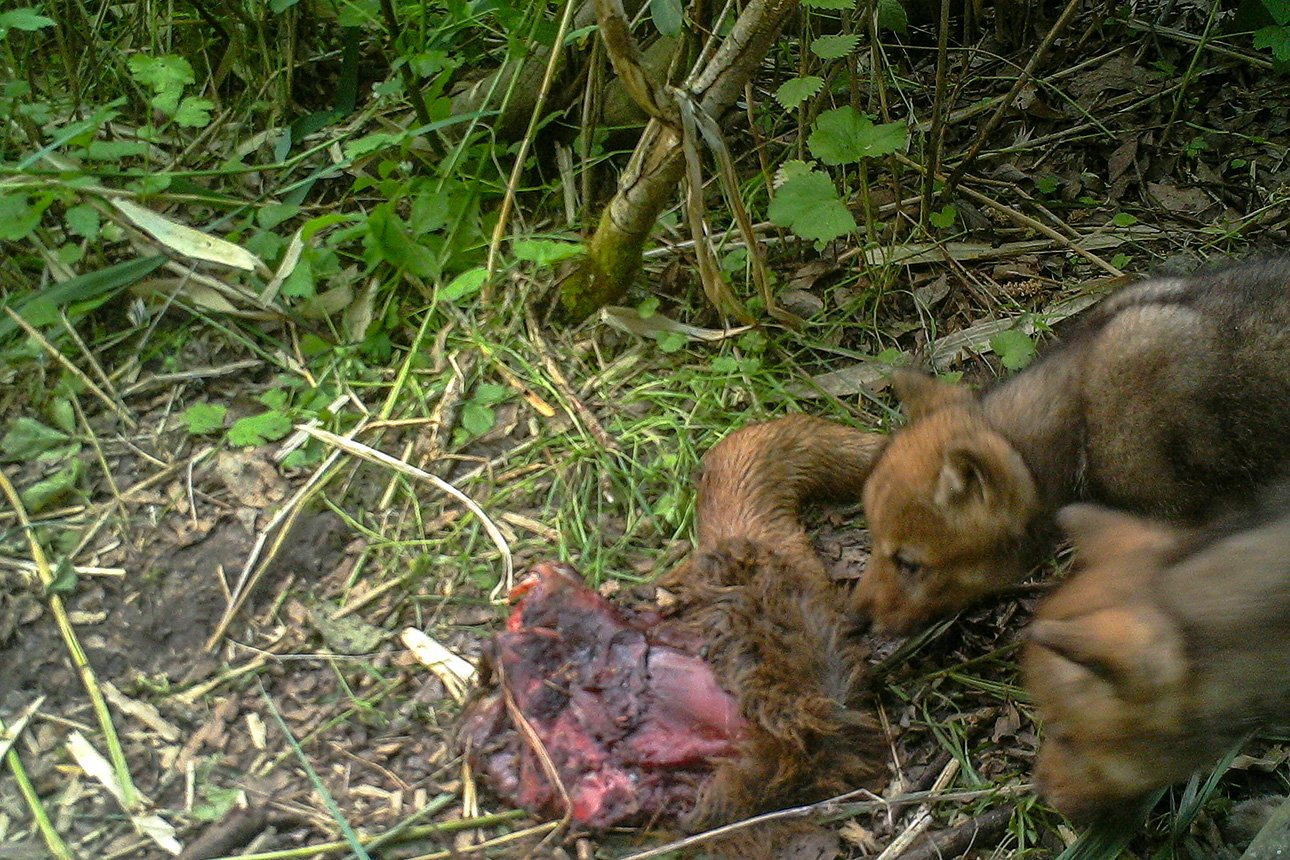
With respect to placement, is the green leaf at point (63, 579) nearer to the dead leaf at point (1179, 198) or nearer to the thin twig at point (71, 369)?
the thin twig at point (71, 369)

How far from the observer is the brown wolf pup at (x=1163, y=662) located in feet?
9.33

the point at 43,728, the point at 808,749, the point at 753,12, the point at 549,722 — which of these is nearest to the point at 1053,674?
the point at 808,749

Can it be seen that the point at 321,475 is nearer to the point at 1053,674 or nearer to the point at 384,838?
the point at 384,838

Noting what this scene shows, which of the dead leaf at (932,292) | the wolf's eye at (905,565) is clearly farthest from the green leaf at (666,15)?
the wolf's eye at (905,565)

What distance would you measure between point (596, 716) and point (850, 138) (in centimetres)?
230

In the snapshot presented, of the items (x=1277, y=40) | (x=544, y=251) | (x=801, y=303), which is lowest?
(x=801, y=303)

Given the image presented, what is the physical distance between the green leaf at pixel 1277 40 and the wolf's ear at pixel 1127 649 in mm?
3146

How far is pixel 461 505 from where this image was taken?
13.8 feet

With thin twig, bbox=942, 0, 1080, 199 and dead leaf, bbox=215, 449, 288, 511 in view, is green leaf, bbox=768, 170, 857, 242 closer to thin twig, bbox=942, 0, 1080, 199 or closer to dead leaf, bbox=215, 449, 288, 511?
thin twig, bbox=942, 0, 1080, 199

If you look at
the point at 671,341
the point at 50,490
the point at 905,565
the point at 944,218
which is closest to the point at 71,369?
the point at 50,490

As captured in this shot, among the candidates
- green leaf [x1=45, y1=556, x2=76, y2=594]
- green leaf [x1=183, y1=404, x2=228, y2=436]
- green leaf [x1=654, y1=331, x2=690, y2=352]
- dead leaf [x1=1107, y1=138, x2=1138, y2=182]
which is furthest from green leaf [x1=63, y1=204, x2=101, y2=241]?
dead leaf [x1=1107, y1=138, x2=1138, y2=182]

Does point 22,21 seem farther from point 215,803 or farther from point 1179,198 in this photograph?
point 1179,198

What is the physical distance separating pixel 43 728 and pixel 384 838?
45.4 inches

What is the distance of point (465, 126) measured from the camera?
519 cm
